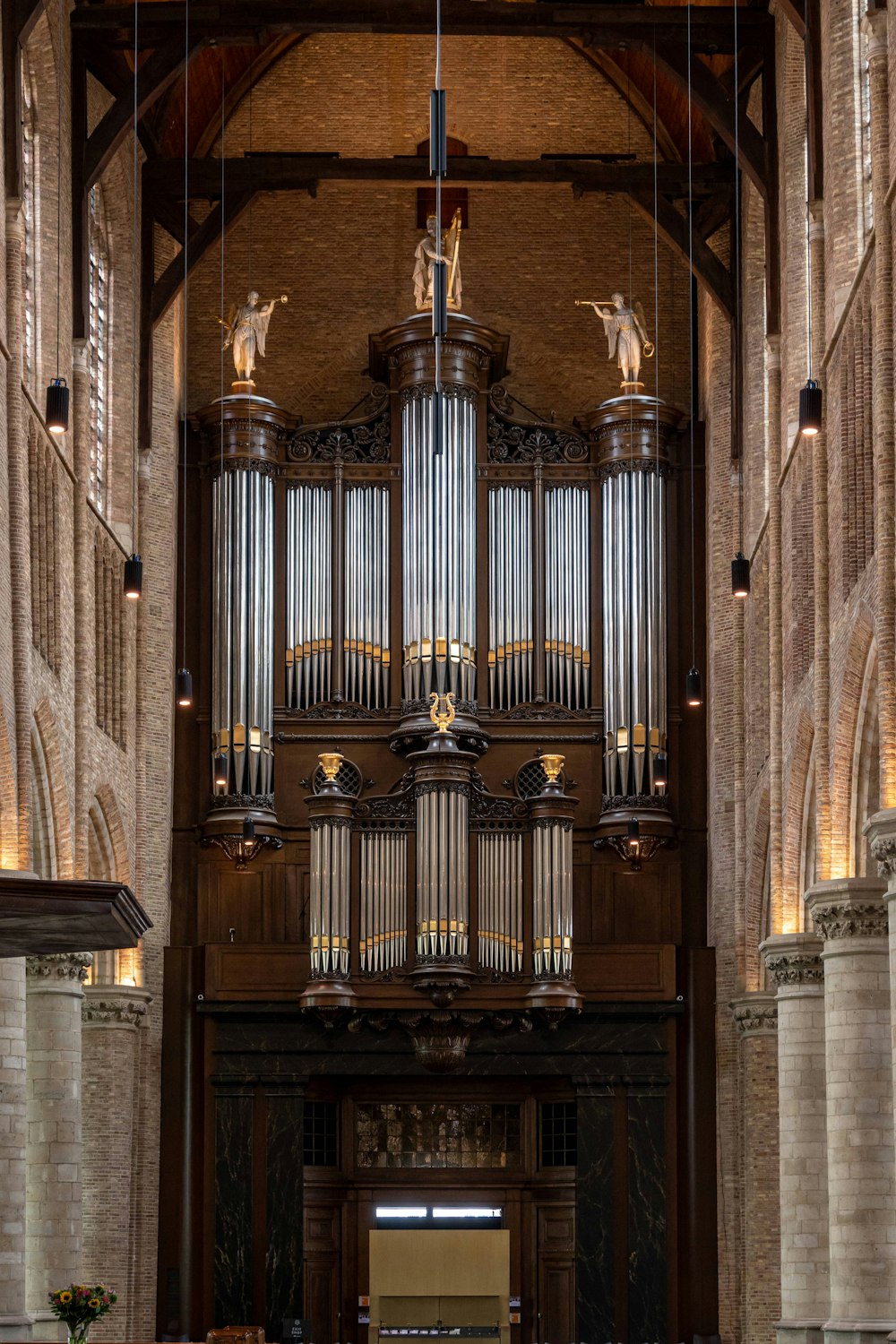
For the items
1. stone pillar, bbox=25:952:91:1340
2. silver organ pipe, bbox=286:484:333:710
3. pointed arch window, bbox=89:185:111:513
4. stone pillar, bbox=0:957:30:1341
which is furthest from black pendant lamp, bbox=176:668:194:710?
stone pillar, bbox=0:957:30:1341

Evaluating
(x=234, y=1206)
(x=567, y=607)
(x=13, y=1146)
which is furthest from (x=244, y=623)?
(x=13, y=1146)

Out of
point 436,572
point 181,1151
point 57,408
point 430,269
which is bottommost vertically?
point 181,1151

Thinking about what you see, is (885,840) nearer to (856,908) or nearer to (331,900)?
(856,908)

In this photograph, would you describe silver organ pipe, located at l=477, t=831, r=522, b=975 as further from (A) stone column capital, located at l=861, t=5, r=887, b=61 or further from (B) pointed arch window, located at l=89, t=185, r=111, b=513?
(A) stone column capital, located at l=861, t=5, r=887, b=61

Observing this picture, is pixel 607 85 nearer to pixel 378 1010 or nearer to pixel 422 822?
pixel 422 822

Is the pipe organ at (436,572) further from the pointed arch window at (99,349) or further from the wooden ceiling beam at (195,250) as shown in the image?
the pointed arch window at (99,349)

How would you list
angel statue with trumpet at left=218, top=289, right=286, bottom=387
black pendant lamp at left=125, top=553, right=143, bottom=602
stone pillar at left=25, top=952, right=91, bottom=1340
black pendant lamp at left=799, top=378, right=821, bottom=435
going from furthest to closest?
1. angel statue with trumpet at left=218, top=289, right=286, bottom=387
2. black pendant lamp at left=125, top=553, right=143, bottom=602
3. stone pillar at left=25, top=952, right=91, bottom=1340
4. black pendant lamp at left=799, top=378, right=821, bottom=435

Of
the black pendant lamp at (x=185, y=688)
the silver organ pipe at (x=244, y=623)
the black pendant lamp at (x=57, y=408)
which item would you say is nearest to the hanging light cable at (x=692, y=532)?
the silver organ pipe at (x=244, y=623)

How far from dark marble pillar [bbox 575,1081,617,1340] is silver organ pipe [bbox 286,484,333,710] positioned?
6984 millimetres

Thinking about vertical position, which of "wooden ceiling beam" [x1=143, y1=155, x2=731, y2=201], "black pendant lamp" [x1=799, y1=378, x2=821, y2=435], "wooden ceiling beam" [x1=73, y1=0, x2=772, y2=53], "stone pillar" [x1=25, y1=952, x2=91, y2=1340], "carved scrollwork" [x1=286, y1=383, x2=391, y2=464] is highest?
"wooden ceiling beam" [x1=73, y1=0, x2=772, y2=53]

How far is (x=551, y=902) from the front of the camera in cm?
3388

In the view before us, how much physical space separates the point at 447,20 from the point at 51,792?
11710 millimetres

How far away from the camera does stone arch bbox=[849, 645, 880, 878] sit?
83.1 ft

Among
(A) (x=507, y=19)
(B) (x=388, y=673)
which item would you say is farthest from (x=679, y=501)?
(A) (x=507, y=19)
